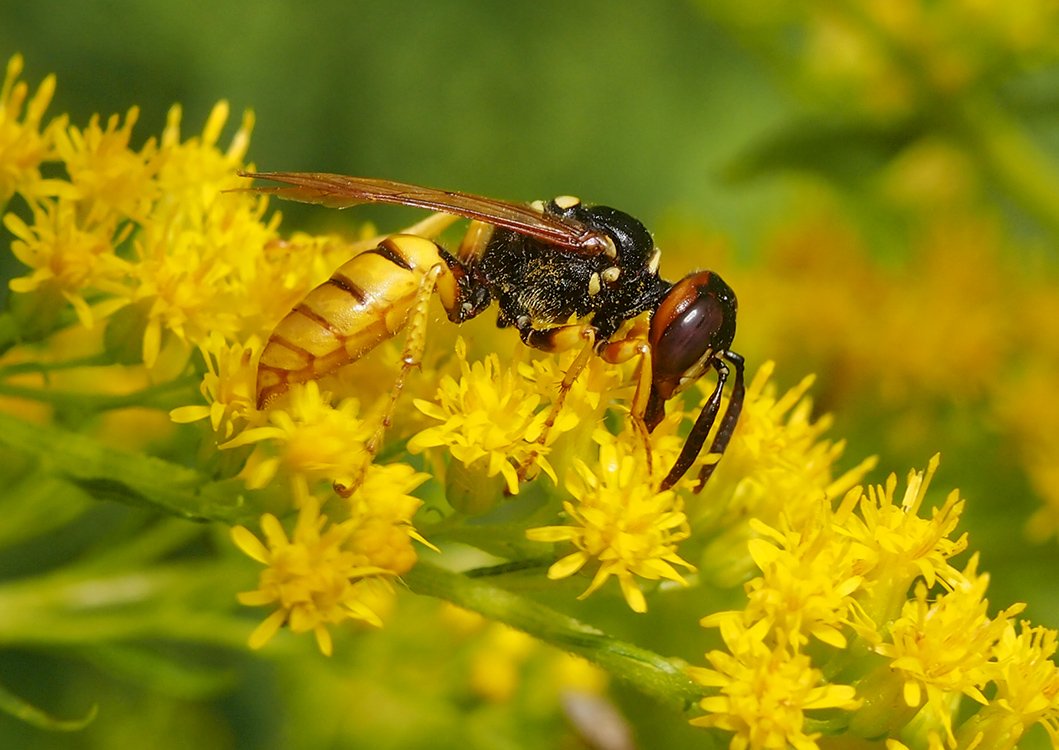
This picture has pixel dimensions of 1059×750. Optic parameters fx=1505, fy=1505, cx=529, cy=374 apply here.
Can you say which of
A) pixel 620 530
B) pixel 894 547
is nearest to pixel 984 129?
pixel 894 547

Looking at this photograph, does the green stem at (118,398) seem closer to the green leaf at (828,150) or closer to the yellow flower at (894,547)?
the yellow flower at (894,547)

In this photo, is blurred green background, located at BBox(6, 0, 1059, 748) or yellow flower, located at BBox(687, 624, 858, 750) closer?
yellow flower, located at BBox(687, 624, 858, 750)

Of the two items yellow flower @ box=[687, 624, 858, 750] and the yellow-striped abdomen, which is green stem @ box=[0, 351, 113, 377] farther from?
yellow flower @ box=[687, 624, 858, 750]

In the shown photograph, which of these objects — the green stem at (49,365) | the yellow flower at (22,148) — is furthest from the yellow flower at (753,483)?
the yellow flower at (22,148)

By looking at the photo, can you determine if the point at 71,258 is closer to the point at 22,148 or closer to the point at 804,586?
the point at 22,148

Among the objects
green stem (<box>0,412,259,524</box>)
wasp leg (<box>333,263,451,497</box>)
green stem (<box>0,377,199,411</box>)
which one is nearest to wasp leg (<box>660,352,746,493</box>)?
wasp leg (<box>333,263,451,497</box>)

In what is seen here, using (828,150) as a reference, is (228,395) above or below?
below

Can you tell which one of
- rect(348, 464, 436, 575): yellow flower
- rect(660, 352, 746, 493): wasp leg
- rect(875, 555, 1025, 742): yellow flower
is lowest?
rect(348, 464, 436, 575): yellow flower
